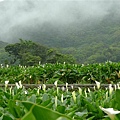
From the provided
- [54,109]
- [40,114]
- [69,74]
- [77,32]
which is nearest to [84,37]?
[77,32]

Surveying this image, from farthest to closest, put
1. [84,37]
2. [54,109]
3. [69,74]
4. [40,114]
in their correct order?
[84,37] → [69,74] → [54,109] → [40,114]

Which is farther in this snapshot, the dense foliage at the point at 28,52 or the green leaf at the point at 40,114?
the dense foliage at the point at 28,52

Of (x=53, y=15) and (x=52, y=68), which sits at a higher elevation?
(x=53, y=15)

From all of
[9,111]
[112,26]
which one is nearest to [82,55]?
[112,26]

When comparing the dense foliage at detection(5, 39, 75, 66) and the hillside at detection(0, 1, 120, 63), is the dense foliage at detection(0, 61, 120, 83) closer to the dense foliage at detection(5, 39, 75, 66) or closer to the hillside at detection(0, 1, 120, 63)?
the dense foliage at detection(5, 39, 75, 66)

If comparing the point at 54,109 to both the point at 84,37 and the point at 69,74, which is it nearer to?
the point at 69,74

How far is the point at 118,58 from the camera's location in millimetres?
30766

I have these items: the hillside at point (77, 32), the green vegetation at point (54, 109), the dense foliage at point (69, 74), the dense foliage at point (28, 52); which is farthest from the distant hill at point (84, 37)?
the green vegetation at point (54, 109)

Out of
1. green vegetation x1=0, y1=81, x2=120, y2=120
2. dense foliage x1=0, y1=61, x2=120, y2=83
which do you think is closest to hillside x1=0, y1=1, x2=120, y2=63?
dense foliage x1=0, y1=61, x2=120, y2=83

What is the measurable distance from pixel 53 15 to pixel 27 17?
5.39 meters

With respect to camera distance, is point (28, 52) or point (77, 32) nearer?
point (28, 52)

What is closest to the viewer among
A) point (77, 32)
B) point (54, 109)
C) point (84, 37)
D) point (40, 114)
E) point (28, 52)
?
point (40, 114)

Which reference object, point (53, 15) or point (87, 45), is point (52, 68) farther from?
point (53, 15)

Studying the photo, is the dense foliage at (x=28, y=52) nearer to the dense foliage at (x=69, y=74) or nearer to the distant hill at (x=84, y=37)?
the distant hill at (x=84, y=37)
